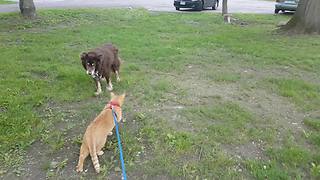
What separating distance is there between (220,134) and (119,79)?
256 cm

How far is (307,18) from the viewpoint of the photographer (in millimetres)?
12039

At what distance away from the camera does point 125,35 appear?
11445 mm

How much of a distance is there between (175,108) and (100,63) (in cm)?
129

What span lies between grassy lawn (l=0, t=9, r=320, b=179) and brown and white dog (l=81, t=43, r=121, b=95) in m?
0.28

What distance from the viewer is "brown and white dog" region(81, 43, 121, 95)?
5.91 m

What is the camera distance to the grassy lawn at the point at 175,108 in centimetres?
448

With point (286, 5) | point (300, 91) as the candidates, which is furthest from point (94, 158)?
point (286, 5)

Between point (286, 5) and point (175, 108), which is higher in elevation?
point (175, 108)

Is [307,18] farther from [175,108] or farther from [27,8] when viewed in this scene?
[27,8]

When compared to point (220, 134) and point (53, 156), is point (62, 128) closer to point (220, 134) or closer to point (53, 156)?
point (53, 156)

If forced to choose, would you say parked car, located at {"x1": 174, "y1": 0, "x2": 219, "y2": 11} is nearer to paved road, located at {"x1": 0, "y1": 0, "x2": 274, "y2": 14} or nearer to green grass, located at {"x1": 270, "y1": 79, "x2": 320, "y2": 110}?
paved road, located at {"x1": 0, "y1": 0, "x2": 274, "y2": 14}

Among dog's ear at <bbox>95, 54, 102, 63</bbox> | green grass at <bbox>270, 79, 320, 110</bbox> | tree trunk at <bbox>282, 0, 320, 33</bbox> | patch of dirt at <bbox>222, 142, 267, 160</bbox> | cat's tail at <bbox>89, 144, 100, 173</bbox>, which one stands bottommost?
patch of dirt at <bbox>222, 142, 267, 160</bbox>

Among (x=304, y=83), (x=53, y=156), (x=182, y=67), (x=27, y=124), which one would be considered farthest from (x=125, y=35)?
(x=53, y=156)

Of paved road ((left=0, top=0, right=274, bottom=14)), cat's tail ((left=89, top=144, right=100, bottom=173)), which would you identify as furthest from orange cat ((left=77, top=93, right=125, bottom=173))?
paved road ((left=0, top=0, right=274, bottom=14))
